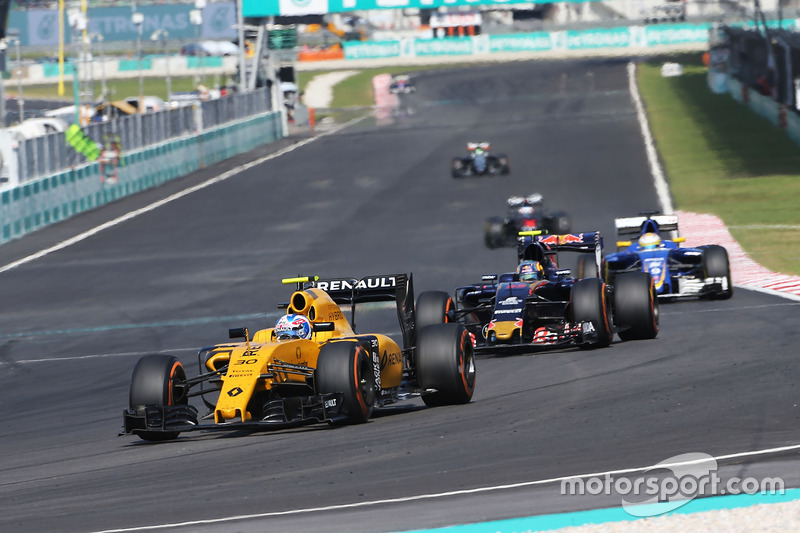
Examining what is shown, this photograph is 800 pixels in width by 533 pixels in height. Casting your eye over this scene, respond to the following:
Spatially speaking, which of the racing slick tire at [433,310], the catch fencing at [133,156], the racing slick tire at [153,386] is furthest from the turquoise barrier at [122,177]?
the racing slick tire at [153,386]

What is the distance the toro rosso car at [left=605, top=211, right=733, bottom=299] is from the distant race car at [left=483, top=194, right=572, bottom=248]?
4.94 m

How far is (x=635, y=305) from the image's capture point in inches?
626

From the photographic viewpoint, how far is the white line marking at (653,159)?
34.4 m

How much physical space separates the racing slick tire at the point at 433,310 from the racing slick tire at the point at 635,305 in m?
2.01

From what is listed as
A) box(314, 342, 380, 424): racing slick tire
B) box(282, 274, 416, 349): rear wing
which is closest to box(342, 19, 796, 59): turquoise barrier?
box(282, 274, 416, 349): rear wing

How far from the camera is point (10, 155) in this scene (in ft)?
105

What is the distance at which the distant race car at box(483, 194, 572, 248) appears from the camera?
25.1 m

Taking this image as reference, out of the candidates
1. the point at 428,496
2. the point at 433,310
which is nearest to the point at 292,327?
the point at 428,496

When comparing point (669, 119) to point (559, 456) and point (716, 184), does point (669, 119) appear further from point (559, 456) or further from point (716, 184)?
point (559, 456)

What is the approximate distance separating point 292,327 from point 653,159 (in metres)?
32.9

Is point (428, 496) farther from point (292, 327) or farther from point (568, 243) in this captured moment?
point (568, 243)

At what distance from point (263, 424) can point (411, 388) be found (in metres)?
1.99

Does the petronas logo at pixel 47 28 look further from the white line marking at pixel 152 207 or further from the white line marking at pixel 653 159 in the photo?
the white line marking at pixel 152 207

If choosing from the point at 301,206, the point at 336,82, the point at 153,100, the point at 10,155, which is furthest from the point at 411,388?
the point at 336,82
